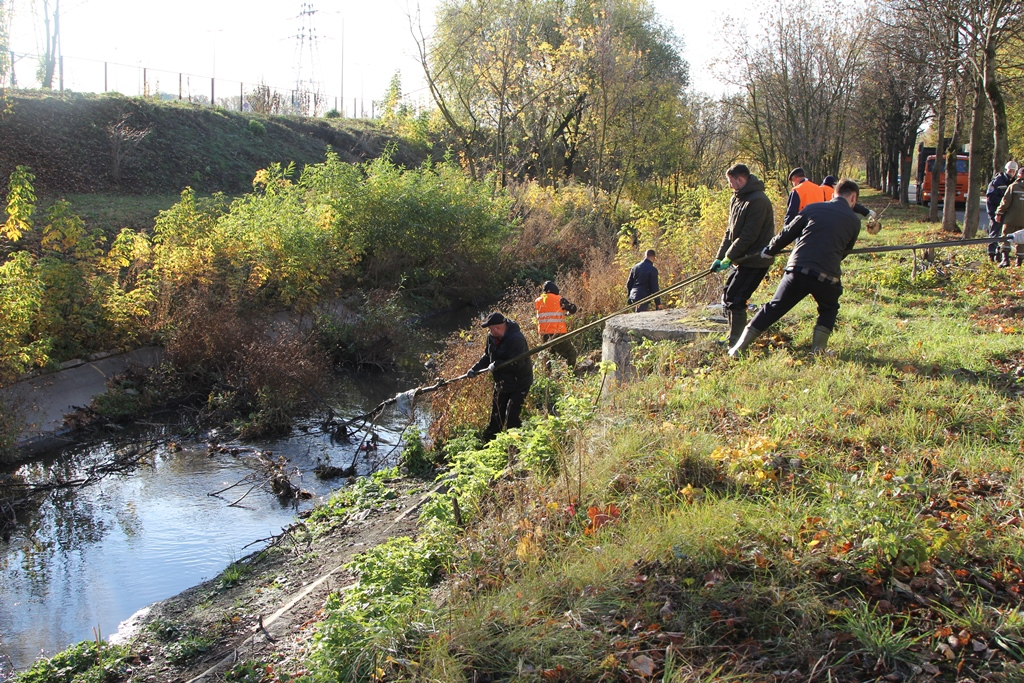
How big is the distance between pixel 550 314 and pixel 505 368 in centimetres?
296

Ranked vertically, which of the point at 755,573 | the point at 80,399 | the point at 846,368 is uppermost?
the point at 846,368

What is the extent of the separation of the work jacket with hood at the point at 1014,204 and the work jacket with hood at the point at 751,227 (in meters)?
7.72


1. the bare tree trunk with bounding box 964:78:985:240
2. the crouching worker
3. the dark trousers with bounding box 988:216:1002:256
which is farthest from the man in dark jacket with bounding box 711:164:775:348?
the bare tree trunk with bounding box 964:78:985:240

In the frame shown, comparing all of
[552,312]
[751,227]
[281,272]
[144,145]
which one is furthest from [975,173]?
[144,145]

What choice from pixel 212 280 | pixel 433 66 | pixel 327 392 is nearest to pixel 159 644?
pixel 327 392

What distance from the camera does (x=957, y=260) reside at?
42.0 feet

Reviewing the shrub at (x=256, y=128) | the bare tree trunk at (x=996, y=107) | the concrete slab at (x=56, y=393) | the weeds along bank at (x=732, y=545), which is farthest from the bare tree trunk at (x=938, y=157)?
the shrub at (x=256, y=128)

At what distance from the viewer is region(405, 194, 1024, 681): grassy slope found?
12.6ft

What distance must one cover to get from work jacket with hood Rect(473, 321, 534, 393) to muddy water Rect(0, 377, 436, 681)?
7.56ft

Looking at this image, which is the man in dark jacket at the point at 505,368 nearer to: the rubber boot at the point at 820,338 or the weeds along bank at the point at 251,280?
the rubber boot at the point at 820,338

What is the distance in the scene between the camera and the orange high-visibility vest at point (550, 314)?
12.8 metres

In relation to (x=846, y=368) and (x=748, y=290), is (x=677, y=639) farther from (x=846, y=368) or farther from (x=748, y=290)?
(x=748, y=290)

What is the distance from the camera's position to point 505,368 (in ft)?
33.1

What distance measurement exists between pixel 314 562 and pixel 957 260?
11054mm
